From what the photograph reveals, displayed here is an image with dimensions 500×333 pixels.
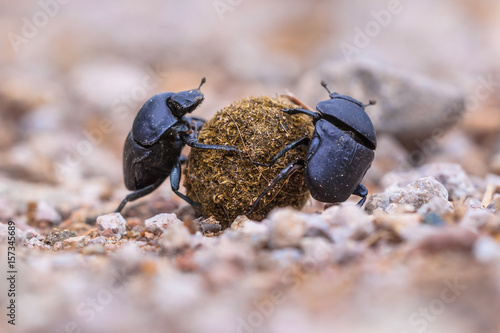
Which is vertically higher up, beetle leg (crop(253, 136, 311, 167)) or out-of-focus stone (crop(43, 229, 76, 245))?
beetle leg (crop(253, 136, 311, 167))

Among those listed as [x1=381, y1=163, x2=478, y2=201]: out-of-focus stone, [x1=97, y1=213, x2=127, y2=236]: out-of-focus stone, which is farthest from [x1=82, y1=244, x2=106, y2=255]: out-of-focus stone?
[x1=381, y1=163, x2=478, y2=201]: out-of-focus stone

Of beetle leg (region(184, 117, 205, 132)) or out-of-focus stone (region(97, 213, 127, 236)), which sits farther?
beetle leg (region(184, 117, 205, 132))

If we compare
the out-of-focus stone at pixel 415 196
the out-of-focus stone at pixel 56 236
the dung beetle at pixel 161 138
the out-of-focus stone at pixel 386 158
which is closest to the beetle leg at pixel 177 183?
the dung beetle at pixel 161 138

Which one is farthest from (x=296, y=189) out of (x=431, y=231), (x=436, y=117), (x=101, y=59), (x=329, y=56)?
(x=101, y=59)

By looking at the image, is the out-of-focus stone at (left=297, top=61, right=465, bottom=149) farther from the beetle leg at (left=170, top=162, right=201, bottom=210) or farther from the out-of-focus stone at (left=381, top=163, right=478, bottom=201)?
the beetle leg at (left=170, top=162, right=201, bottom=210)

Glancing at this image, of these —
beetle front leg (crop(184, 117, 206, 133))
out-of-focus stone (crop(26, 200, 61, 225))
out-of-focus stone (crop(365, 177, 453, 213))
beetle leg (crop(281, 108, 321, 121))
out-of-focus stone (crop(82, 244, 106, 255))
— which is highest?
beetle leg (crop(281, 108, 321, 121))

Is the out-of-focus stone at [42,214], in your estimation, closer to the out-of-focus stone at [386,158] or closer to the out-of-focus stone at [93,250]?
the out-of-focus stone at [93,250]

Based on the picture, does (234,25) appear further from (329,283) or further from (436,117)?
(329,283)
